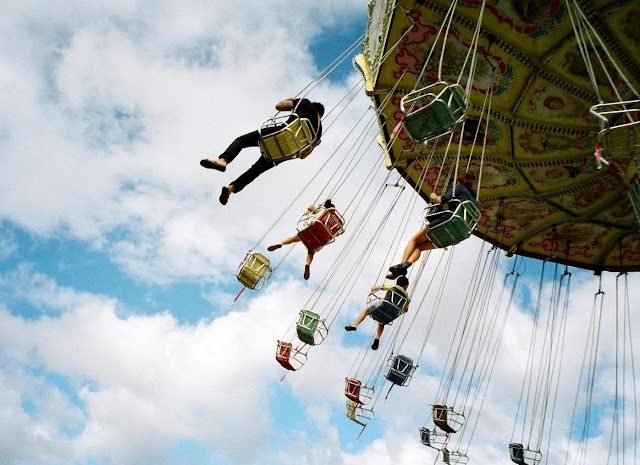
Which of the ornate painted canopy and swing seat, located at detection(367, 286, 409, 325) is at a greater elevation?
the ornate painted canopy

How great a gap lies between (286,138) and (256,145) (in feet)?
1.64

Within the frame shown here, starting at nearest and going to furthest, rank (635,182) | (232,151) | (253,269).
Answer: (635,182) < (232,151) < (253,269)

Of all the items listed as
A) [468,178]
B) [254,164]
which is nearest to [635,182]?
[254,164]

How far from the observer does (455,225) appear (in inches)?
241

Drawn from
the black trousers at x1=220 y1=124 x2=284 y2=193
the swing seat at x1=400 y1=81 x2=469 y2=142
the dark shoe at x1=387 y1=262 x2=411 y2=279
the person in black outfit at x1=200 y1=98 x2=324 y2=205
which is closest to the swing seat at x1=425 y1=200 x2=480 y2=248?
the swing seat at x1=400 y1=81 x2=469 y2=142

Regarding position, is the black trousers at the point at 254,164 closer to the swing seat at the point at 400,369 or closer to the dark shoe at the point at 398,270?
the dark shoe at the point at 398,270

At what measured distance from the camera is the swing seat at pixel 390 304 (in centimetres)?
782

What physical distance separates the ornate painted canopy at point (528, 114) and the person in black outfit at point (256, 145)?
1.07 m

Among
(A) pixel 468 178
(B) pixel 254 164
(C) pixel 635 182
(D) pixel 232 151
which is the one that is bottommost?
(D) pixel 232 151

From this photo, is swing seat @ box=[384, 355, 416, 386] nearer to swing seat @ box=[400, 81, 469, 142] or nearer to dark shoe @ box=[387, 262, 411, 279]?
dark shoe @ box=[387, 262, 411, 279]

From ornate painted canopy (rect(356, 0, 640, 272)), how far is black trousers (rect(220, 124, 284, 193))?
1621 millimetres

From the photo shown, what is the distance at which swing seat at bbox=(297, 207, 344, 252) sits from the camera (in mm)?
7695

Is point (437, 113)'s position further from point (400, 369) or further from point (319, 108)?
point (400, 369)

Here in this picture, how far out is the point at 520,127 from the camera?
9.17m
